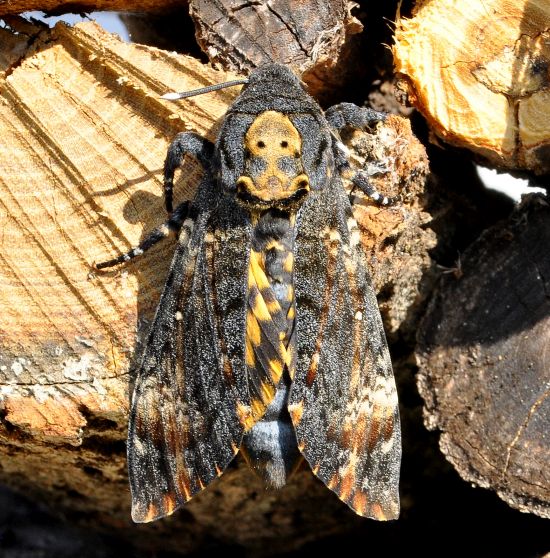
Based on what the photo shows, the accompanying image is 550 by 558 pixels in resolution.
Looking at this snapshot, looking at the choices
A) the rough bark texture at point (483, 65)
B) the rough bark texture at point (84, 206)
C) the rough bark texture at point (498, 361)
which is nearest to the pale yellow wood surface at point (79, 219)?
the rough bark texture at point (84, 206)

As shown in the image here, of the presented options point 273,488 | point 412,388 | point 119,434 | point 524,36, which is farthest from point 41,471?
point 524,36

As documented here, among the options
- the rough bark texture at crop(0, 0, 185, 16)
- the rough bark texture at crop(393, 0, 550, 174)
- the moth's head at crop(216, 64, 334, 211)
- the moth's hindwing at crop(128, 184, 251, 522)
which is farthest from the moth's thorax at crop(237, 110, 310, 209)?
the rough bark texture at crop(0, 0, 185, 16)

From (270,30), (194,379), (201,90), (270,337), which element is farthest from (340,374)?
(270,30)

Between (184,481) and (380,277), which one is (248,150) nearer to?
(380,277)

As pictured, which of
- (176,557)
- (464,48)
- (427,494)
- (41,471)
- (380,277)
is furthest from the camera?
(176,557)

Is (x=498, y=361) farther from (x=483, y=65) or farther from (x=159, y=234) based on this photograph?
(x=159, y=234)

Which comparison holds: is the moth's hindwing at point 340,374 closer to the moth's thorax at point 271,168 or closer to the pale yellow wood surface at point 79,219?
the moth's thorax at point 271,168
